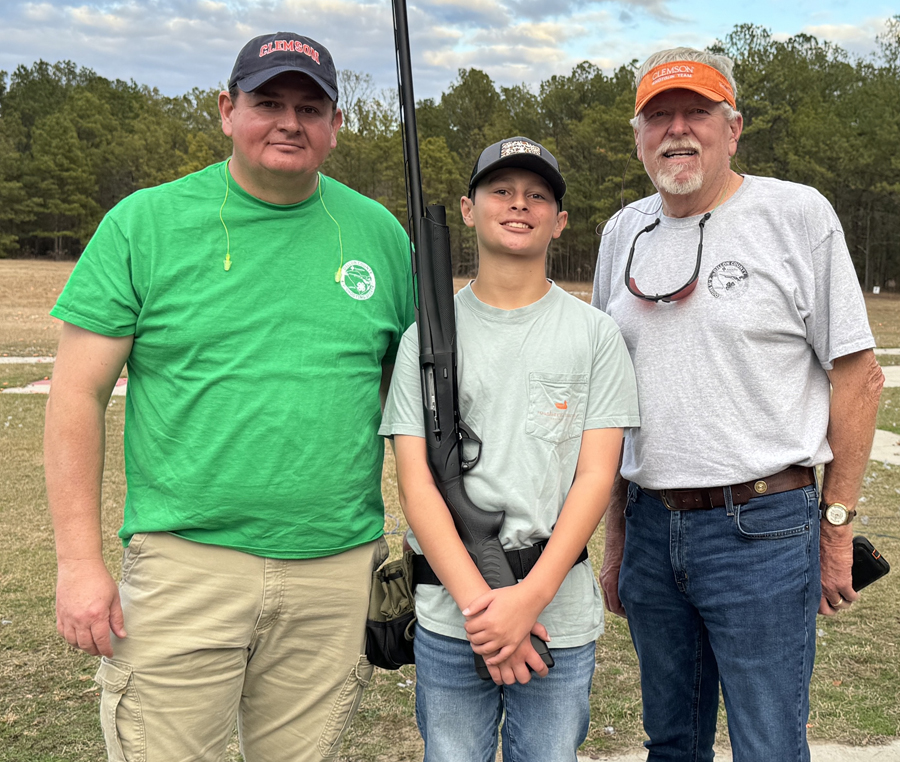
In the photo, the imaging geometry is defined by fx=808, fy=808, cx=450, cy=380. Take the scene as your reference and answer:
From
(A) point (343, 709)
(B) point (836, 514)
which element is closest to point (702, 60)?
(B) point (836, 514)

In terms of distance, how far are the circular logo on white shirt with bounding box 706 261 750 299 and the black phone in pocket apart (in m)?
0.87

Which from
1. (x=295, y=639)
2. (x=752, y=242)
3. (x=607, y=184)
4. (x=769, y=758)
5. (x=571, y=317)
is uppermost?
(x=607, y=184)

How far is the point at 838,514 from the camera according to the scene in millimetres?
2453

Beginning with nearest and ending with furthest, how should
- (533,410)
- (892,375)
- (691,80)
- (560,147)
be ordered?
(533,410) → (691,80) → (892,375) → (560,147)

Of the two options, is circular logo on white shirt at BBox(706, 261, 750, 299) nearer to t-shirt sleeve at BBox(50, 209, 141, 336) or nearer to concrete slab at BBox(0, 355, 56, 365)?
t-shirt sleeve at BBox(50, 209, 141, 336)

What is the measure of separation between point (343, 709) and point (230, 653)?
39cm

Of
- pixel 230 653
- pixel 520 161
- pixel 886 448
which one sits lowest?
pixel 886 448

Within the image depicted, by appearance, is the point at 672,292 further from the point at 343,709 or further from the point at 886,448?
the point at 886,448

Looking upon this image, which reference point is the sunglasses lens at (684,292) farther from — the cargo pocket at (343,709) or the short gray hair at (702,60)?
the cargo pocket at (343,709)

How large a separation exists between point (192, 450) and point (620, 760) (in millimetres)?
2258

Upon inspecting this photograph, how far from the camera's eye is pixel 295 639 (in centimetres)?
239

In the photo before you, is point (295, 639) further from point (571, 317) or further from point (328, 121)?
point (328, 121)

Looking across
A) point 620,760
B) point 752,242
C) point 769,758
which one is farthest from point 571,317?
point 620,760

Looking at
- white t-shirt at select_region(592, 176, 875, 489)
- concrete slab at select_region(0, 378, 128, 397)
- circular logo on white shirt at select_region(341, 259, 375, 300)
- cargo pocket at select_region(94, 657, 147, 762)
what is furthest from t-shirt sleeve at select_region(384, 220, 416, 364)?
concrete slab at select_region(0, 378, 128, 397)
